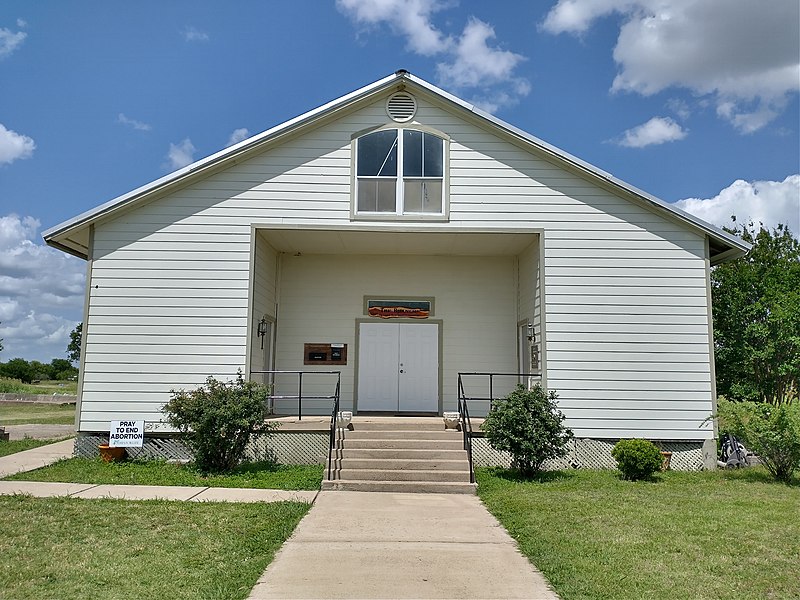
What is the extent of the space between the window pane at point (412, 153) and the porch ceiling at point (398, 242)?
4.04 ft

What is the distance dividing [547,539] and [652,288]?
7196 mm

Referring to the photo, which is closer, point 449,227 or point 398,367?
point 449,227

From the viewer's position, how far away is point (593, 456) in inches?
494

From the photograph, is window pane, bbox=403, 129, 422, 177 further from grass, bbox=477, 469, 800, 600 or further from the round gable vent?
grass, bbox=477, 469, 800, 600

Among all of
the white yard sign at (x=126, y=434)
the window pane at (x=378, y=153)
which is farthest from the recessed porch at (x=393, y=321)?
the white yard sign at (x=126, y=434)

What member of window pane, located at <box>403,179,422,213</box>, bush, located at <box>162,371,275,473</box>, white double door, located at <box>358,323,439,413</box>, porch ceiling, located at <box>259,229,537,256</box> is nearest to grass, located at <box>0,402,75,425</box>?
white double door, located at <box>358,323,439,413</box>

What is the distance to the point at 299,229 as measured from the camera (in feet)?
42.6

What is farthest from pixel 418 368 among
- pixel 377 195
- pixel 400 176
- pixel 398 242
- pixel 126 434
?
pixel 126 434

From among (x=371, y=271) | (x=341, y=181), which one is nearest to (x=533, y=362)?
(x=371, y=271)

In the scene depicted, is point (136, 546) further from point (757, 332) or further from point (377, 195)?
point (757, 332)

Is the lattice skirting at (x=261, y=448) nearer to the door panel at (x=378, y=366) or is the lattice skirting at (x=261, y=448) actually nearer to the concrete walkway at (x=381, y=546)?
the concrete walkway at (x=381, y=546)

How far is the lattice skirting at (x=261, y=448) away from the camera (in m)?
12.3

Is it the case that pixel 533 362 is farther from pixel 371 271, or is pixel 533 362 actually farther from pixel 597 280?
pixel 371 271

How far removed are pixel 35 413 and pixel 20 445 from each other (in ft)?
46.5
